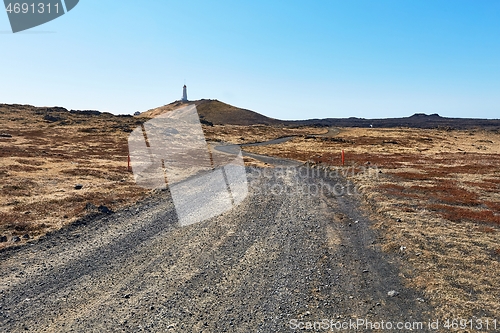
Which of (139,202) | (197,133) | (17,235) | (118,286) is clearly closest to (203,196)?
(139,202)

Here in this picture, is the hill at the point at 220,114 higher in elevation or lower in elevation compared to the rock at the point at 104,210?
higher

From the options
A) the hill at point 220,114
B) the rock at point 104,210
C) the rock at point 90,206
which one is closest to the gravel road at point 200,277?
the rock at point 104,210

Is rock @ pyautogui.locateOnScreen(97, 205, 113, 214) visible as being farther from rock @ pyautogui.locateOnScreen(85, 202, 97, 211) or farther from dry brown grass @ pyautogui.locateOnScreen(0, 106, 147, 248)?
dry brown grass @ pyautogui.locateOnScreen(0, 106, 147, 248)

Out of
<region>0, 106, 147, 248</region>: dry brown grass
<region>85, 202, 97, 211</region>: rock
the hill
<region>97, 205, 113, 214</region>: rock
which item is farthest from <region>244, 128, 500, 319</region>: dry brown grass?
the hill

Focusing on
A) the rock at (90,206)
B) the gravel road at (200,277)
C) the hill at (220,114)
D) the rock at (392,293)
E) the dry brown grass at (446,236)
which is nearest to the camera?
the gravel road at (200,277)

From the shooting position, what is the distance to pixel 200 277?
10.8 metres

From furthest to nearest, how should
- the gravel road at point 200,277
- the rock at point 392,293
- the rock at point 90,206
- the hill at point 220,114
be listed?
the hill at point 220,114 → the rock at point 90,206 → the rock at point 392,293 → the gravel road at point 200,277

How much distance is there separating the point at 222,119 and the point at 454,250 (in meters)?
168

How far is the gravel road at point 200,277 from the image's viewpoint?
8477mm

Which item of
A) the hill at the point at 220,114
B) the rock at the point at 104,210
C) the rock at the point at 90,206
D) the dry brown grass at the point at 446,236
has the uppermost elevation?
the hill at the point at 220,114

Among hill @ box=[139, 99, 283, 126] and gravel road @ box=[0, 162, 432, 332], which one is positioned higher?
hill @ box=[139, 99, 283, 126]

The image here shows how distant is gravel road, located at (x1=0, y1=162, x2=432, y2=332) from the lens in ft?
27.8

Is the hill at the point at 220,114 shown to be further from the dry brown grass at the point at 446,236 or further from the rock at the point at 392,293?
the rock at the point at 392,293

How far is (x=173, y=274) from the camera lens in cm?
1095
